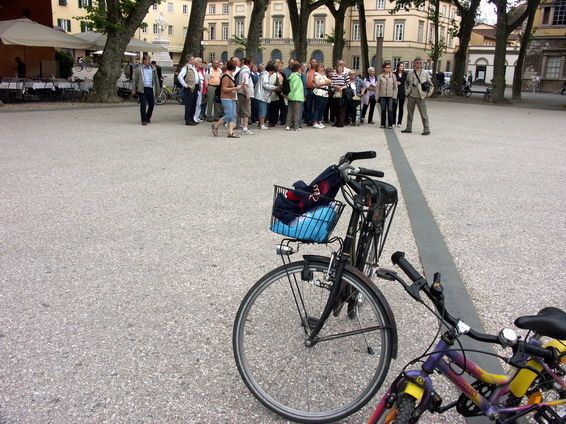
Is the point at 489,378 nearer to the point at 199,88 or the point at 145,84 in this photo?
the point at 145,84

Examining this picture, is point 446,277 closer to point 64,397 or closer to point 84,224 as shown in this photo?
point 64,397

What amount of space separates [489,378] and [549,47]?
57.3 meters

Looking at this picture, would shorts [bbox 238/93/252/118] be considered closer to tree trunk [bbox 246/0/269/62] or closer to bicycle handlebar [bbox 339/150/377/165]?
tree trunk [bbox 246/0/269/62]

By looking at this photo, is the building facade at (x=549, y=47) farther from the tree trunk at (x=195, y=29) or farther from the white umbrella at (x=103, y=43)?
the tree trunk at (x=195, y=29)

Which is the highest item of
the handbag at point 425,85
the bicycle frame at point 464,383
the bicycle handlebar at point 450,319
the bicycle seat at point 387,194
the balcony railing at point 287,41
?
the balcony railing at point 287,41

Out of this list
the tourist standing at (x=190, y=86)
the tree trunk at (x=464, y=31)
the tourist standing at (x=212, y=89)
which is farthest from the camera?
the tree trunk at (x=464, y=31)

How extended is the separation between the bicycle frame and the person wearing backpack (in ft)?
36.9

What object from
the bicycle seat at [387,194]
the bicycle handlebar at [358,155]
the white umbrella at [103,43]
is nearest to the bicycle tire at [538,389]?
the bicycle seat at [387,194]

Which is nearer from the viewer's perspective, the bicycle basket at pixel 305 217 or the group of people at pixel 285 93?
the bicycle basket at pixel 305 217

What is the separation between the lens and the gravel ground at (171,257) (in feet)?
9.98

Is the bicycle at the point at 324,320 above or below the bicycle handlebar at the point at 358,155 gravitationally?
below

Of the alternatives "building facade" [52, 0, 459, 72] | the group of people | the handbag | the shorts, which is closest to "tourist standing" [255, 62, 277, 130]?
the group of people

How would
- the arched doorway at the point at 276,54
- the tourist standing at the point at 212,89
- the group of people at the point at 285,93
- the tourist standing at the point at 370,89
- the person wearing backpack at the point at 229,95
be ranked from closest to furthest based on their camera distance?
the person wearing backpack at the point at 229,95 < the group of people at the point at 285,93 < the tourist standing at the point at 212,89 < the tourist standing at the point at 370,89 < the arched doorway at the point at 276,54

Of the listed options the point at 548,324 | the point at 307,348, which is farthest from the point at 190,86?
the point at 548,324
